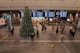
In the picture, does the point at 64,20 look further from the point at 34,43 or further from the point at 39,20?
the point at 34,43

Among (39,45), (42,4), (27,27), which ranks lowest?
(39,45)

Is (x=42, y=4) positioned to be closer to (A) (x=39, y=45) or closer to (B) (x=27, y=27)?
(A) (x=39, y=45)

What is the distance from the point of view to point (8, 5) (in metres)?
23.4

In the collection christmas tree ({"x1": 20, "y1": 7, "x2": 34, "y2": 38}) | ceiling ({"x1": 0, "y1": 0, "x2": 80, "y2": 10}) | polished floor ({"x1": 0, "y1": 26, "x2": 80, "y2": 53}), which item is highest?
ceiling ({"x1": 0, "y1": 0, "x2": 80, "y2": 10})

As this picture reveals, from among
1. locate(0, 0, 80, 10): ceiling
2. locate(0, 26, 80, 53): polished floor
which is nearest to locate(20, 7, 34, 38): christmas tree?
locate(0, 26, 80, 53): polished floor

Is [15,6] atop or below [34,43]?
atop

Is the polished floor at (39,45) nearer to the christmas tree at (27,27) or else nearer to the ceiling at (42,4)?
the christmas tree at (27,27)

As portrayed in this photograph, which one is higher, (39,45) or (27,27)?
(27,27)

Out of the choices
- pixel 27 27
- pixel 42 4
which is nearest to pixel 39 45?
pixel 27 27

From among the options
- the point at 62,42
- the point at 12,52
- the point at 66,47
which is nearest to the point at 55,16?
the point at 62,42

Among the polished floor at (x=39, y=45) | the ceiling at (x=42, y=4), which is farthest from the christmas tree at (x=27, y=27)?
the ceiling at (x=42, y=4)

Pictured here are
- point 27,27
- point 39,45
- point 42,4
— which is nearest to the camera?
point 42,4

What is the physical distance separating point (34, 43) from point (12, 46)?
3266 mm

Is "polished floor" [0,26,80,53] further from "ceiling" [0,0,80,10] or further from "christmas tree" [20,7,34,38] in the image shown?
"ceiling" [0,0,80,10]
